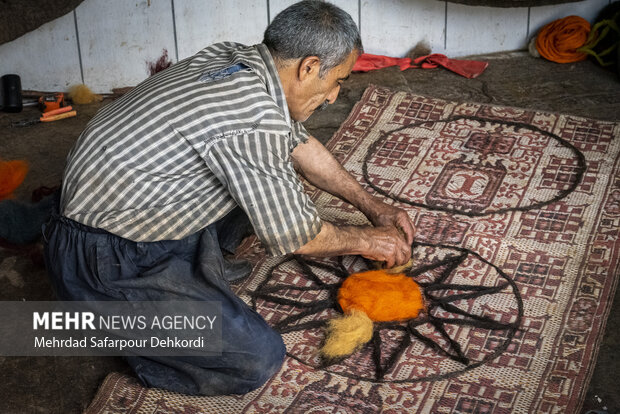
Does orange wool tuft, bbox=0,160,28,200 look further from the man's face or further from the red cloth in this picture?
the red cloth

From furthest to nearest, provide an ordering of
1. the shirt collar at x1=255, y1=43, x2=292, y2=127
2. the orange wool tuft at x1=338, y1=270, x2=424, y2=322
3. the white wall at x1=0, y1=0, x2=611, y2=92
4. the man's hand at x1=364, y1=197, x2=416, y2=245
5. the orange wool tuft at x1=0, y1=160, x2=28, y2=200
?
the white wall at x1=0, y1=0, x2=611, y2=92, the orange wool tuft at x1=0, y1=160, x2=28, y2=200, the man's hand at x1=364, y1=197, x2=416, y2=245, the orange wool tuft at x1=338, y1=270, x2=424, y2=322, the shirt collar at x1=255, y1=43, x2=292, y2=127

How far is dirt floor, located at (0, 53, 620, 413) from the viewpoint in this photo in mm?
2428

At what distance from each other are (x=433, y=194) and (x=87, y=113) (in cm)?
197

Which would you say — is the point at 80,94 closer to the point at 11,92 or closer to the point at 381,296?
the point at 11,92


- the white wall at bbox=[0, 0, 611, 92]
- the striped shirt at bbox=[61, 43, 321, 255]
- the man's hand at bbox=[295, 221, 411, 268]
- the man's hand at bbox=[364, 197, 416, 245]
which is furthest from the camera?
the white wall at bbox=[0, 0, 611, 92]

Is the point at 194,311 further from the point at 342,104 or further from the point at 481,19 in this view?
the point at 481,19

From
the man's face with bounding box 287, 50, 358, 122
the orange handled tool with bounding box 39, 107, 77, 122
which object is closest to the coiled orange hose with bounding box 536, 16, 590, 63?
the man's face with bounding box 287, 50, 358, 122

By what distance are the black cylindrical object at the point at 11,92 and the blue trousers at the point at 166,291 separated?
195 cm

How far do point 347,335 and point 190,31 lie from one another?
8.17 feet

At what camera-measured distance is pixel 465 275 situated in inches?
113

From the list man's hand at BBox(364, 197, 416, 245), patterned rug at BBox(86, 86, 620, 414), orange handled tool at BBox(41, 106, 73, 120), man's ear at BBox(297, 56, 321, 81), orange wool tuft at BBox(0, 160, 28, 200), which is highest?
man's ear at BBox(297, 56, 321, 81)

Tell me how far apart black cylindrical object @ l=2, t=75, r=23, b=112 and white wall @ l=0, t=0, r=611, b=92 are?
0.47 ft

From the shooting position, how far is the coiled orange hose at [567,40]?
466 cm

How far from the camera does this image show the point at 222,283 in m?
2.46
